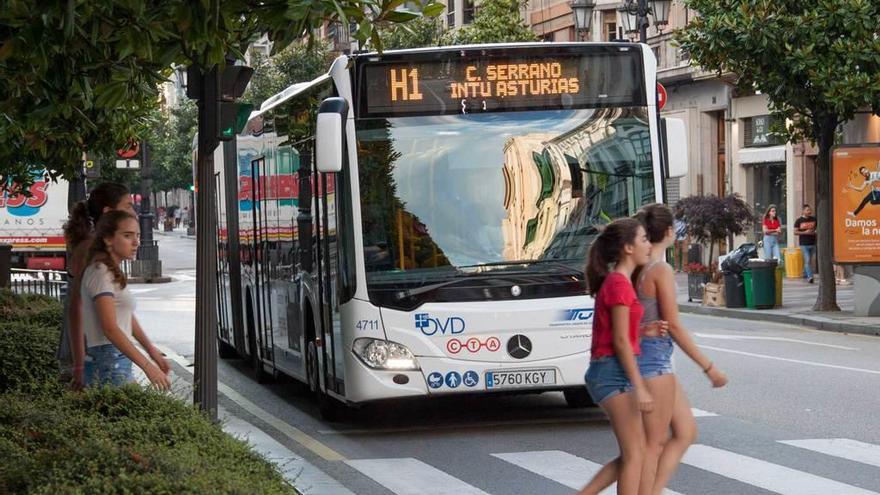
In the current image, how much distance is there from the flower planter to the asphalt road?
1180 cm

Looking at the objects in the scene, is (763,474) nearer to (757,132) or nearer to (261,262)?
(261,262)

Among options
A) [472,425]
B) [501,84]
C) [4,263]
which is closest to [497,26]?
[4,263]

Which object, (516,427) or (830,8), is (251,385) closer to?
(516,427)

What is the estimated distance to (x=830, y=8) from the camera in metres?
25.0

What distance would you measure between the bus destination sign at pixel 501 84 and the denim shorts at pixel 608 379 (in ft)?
15.1

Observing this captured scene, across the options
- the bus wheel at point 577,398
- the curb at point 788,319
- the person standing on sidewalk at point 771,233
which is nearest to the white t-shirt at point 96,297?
the bus wheel at point 577,398

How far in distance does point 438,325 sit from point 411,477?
1733 mm

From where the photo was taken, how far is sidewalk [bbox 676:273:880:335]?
23.2 m

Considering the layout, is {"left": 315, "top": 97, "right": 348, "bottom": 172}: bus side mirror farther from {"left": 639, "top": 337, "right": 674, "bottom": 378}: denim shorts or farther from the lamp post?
the lamp post

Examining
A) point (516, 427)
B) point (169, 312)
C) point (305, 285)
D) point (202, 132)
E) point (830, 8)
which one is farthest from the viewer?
point (169, 312)

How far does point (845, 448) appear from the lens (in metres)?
10.9

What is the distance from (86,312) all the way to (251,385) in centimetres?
899

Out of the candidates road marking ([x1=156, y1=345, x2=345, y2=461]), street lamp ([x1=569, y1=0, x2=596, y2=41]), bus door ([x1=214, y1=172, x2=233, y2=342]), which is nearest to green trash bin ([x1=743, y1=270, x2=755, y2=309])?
street lamp ([x1=569, y1=0, x2=596, y2=41])

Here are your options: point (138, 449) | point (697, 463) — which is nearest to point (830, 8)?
point (697, 463)
